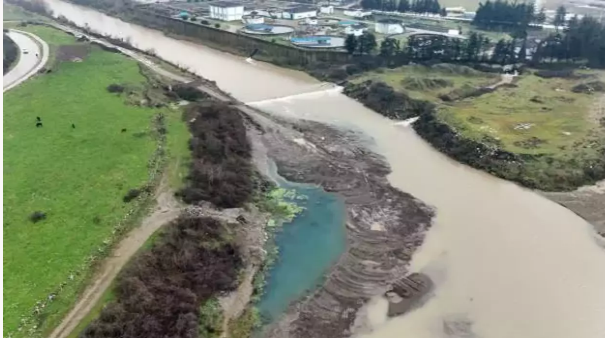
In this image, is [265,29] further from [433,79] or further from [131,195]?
[131,195]

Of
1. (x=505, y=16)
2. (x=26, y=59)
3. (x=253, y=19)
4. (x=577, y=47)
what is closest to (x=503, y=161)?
(x=577, y=47)

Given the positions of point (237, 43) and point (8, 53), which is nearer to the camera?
point (8, 53)

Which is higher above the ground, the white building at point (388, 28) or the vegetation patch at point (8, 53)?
the white building at point (388, 28)

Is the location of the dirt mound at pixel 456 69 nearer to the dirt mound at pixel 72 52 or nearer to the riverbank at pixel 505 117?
the riverbank at pixel 505 117

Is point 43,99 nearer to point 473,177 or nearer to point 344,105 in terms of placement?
point 344,105

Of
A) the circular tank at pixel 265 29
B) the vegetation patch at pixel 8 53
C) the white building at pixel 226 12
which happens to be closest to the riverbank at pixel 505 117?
the circular tank at pixel 265 29

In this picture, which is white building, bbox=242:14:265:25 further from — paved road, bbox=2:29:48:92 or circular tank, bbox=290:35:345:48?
paved road, bbox=2:29:48:92
